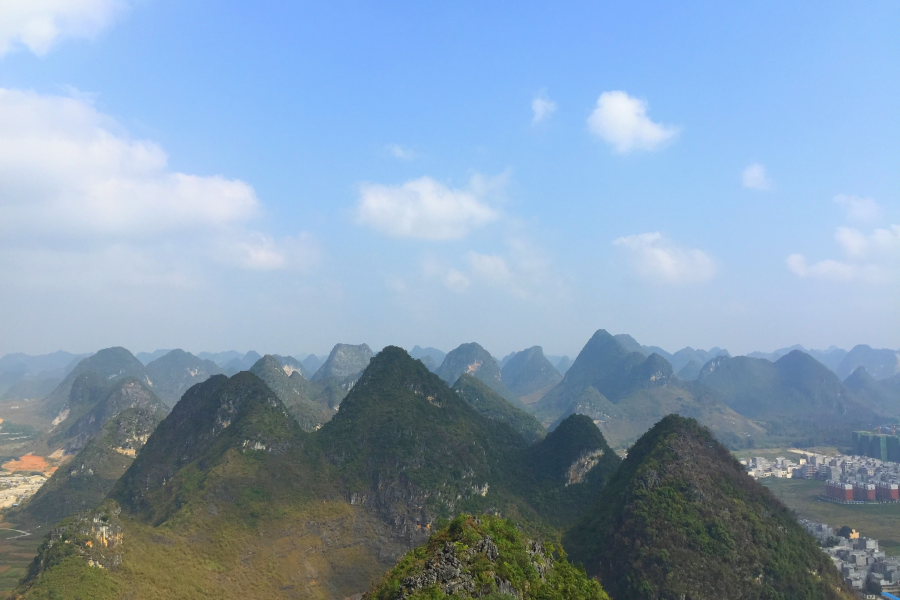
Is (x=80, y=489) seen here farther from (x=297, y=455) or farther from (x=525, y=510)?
(x=525, y=510)

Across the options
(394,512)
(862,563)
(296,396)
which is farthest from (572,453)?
(296,396)

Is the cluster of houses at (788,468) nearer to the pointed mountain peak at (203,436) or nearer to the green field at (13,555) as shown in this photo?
the pointed mountain peak at (203,436)

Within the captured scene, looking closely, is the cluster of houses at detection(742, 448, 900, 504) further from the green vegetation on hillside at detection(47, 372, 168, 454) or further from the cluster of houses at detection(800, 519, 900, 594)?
the green vegetation on hillside at detection(47, 372, 168, 454)

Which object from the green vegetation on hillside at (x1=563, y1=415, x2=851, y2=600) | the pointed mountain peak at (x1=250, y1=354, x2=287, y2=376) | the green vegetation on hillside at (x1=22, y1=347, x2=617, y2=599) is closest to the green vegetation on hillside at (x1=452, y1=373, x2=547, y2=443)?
the green vegetation on hillside at (x1=22, y1=347, x2=617, y2=599)

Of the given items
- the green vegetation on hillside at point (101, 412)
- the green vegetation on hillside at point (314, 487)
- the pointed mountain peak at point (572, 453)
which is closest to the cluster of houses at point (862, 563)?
the pointed mountain peak at point (572, 453)

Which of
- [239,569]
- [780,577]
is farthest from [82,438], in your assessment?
[780,577]

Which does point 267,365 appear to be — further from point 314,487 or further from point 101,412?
point 314,487
